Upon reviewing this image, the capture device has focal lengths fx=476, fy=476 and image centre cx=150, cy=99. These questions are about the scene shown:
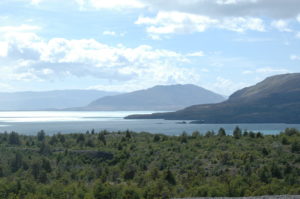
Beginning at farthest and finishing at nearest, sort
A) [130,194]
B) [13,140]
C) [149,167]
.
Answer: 1. [13,140]
2. [149,167]
3. [130,194]

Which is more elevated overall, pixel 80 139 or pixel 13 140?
pixel 80 139

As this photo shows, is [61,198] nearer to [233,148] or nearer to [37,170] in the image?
[37,170]

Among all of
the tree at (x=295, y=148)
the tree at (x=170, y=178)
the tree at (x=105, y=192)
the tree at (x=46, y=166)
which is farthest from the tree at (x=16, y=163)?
the tree at (x=295, y=148)

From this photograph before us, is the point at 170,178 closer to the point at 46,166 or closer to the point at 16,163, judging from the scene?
the point at 46,166

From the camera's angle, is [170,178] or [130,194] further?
[170,178]

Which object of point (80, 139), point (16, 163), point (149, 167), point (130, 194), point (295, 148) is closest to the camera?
point (130, 194)

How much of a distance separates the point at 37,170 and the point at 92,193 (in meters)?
18.8

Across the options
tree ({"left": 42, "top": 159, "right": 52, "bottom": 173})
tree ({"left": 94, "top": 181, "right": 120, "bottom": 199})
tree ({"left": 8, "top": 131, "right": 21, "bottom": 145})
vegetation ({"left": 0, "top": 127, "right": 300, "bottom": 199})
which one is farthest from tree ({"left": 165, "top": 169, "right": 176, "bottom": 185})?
tree ({"left": 8, "top": 131, "right": 21, "bottom": 145})

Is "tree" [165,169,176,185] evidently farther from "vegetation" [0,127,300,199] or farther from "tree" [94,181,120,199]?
"tree" [94,181,120,199]

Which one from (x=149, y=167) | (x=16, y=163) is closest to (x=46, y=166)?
(x=16, y=163)

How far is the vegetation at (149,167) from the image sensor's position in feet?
144

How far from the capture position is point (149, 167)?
201 ft

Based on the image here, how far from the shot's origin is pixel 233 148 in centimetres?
6669

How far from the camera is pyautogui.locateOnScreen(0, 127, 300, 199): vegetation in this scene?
144 ft
